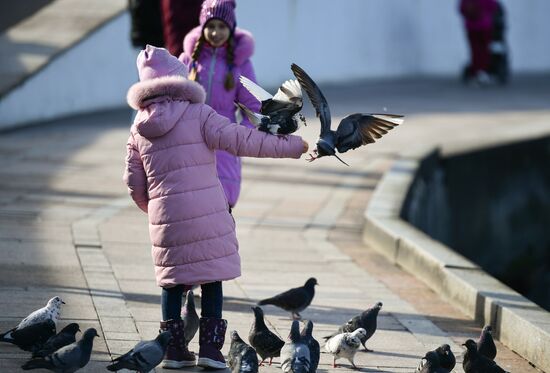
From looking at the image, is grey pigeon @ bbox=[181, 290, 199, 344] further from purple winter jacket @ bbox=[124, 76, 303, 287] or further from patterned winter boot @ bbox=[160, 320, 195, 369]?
purple winter jacket @ bbox=[124, 76, 303, 287]

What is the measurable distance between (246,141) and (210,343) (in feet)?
3.19

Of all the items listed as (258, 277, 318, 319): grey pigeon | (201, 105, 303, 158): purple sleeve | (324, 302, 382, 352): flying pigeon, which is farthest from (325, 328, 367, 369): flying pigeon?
(201, 105, 303, 158): purple sleeve

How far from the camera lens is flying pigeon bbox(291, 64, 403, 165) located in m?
6.12

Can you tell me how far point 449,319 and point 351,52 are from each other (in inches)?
659

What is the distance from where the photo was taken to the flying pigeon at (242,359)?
625cm

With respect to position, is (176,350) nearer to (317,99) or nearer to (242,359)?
(242,359)

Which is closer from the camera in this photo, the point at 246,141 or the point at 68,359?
the point at 68,359

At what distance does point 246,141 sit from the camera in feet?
21.1

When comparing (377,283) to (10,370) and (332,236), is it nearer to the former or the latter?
(332,236)

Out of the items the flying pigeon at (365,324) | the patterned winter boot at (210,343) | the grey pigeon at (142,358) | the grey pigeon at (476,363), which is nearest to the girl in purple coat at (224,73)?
the flying pigeon at (365,324)

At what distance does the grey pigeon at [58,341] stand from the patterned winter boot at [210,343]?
1.94 feet

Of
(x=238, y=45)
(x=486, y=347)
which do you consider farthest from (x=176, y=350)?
(x=238, y=45)

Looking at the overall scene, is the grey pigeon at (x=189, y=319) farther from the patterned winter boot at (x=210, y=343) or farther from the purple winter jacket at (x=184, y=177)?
the purple winter jacket at (x=184, y=177)

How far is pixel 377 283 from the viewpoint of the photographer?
9258 mm
